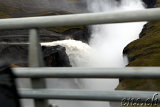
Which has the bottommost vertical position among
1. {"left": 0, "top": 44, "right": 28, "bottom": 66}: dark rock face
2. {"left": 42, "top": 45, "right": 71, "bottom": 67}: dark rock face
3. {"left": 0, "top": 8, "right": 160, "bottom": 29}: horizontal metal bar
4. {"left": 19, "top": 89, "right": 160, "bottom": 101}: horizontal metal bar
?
{"left": 42, "top": 45, "right": 71, "bottom": 67}: dark rock face

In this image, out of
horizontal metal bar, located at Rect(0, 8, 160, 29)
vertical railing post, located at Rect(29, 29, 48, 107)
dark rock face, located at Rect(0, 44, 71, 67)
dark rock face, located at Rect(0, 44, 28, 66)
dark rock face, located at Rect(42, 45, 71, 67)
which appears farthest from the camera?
dark rock face, located at Rect(42, 45, 71, 67)

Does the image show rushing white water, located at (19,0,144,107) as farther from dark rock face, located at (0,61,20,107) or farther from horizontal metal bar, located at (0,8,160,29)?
dark rock face, located at (0,61,20,107)

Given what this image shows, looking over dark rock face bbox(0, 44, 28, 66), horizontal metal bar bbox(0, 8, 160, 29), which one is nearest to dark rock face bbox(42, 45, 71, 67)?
dark rock face bbox(0, 44, 28, 66)

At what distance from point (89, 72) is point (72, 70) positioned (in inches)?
8.1

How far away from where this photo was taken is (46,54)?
51.4 meters

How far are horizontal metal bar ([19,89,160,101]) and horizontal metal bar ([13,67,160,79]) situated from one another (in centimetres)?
18

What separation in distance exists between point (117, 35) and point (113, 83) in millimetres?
54342

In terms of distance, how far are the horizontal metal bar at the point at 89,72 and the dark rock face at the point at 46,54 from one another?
1741 inches

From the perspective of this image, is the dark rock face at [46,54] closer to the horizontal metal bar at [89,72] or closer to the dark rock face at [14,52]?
the dark rock face at [14,52]

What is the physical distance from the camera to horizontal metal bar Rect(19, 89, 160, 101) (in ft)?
11.4

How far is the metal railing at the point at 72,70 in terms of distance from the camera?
3.46 metres

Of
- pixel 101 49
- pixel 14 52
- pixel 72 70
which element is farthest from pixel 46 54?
pixel 72 70

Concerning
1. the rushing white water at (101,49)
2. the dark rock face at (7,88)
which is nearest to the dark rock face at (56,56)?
the rushing white water at (101,49)

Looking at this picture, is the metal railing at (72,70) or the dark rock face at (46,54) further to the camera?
the dark rock face at (46,54)
